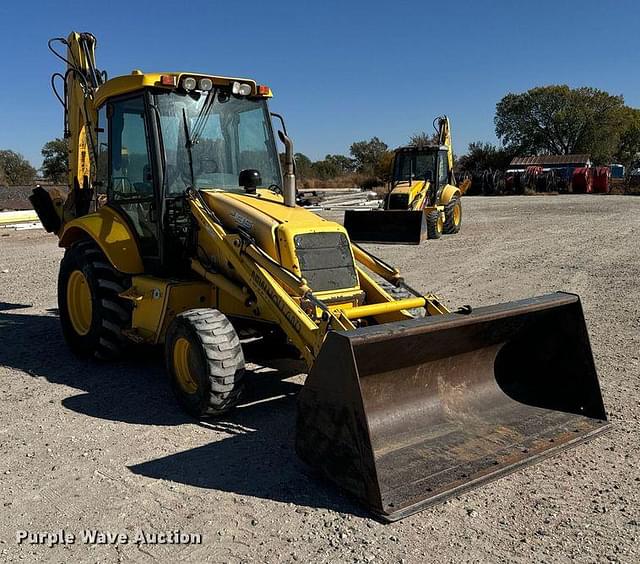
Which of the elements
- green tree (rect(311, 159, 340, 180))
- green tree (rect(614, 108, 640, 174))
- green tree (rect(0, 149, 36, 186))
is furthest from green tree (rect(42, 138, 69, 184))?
green tree (rect(614, 108, 640, 174))

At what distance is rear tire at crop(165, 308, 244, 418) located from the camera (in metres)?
4.73

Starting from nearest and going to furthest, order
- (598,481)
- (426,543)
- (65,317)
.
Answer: (426,543)
(598,481)
(65,317)

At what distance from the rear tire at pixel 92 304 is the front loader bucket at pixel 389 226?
1002cm

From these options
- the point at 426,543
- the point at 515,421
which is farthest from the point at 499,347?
the point at 426,543

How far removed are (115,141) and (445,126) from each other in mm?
14770

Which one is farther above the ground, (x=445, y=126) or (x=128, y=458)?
(x=445, y=126)

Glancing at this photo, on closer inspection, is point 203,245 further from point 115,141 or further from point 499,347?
point 499,347

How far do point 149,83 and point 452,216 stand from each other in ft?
46.6

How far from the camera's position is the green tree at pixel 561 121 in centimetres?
6178

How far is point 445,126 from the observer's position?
19656 millimetres

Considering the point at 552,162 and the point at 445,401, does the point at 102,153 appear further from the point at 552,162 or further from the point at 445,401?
the point at 552,162

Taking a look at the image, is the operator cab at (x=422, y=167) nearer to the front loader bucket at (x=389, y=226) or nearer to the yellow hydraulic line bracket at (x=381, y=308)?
the front loader bucket at (x=389, y=226)

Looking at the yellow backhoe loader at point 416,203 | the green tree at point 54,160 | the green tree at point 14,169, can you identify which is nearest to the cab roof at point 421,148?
the yellow backhoe loader at point 416,203

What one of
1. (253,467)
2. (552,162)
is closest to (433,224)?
(253,467)
